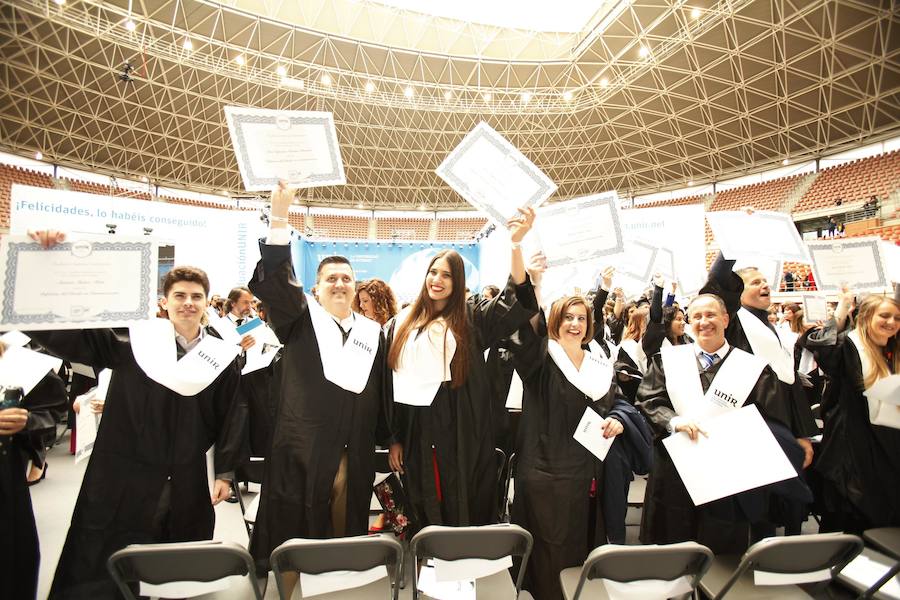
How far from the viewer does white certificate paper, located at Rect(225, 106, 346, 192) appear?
78.7 inches

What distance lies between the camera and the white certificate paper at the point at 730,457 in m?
1.85

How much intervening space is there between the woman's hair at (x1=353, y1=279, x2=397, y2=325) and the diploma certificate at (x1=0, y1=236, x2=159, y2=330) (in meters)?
2.21

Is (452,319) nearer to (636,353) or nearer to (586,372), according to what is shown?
(586,372)

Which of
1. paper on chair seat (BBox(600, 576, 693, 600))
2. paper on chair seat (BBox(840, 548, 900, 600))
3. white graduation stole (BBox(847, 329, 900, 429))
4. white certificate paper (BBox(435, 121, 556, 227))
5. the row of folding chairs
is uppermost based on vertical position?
white certificate paper (BBox(435, 121, 556, 227))

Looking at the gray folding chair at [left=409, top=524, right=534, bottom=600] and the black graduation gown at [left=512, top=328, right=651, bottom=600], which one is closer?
the gray folding chair at [left=409, top=524, right=534, bottom=600]

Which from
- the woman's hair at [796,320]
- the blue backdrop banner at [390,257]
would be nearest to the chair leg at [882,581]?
the woman's hair at [796,320]

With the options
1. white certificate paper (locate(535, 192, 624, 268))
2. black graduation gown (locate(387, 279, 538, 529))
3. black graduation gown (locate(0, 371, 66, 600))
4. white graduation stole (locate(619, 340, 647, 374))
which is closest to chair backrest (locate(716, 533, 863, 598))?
black graduation gown (locate(387, 279, 538, 529))

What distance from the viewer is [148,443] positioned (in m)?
1.85

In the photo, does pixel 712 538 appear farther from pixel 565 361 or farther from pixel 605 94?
pixel 605 94

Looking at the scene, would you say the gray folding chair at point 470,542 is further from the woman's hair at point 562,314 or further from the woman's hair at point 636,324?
the woman's hair at point 636,324

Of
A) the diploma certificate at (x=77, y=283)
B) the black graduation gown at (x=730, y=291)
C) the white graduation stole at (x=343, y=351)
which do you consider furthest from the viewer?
the black graduation gown at (x=730, y=291)

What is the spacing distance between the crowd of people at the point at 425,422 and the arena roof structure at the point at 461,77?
14763 millimetres

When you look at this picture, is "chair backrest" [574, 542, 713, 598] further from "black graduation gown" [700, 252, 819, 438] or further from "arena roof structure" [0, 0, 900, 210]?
"arena roof structure" [0, 0, 900, 210]

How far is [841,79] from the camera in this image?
13.8m
